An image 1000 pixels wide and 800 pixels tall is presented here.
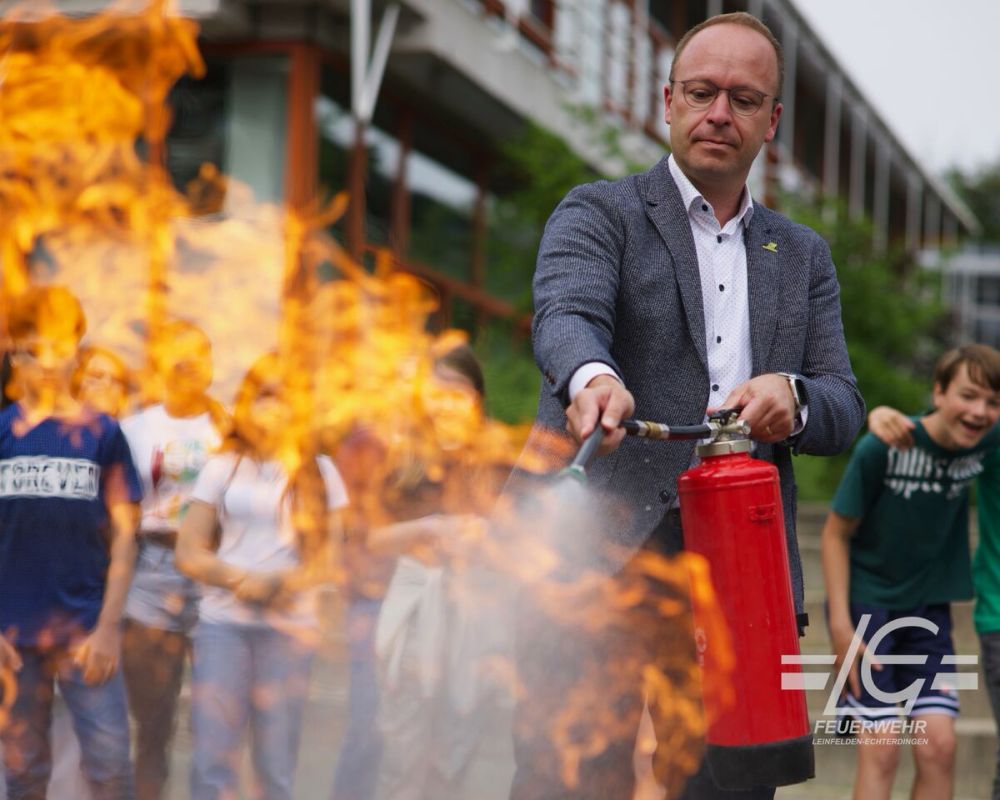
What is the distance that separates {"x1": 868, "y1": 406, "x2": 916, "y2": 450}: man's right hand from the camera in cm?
544

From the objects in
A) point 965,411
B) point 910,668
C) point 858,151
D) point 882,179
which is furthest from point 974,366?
point 882,179

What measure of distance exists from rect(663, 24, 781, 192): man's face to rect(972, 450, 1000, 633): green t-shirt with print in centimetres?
Result: 305

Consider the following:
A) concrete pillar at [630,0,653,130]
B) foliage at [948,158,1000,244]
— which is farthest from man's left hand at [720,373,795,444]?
foliage at [948,158,1000,244]

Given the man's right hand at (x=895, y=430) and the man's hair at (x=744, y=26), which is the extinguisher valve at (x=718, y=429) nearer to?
the man's hair at (x=744, y=26)

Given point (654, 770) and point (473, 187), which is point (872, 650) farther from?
point (473, 187)

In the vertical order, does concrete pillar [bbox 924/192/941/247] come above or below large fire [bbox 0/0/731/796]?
above

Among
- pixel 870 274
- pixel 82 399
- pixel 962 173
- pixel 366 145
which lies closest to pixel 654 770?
pixel 82 399

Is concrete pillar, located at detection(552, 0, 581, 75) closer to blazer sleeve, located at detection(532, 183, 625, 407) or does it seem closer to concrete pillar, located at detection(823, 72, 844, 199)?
concrete pillar, located at detection(823, 72, 844, 199)

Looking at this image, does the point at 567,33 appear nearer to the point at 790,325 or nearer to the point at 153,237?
the point at 153,237

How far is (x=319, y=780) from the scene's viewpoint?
6695 millimetres

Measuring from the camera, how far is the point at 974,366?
5449 mm

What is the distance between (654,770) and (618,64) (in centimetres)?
1627

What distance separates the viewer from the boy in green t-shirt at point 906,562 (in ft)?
17.9

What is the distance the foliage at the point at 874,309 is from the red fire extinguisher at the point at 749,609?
11397 millimetres
